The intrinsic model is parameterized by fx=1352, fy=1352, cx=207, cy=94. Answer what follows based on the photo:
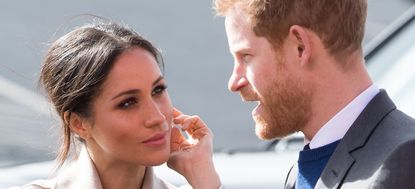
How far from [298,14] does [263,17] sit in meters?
0.09

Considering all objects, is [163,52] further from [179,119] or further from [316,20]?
[316,20]

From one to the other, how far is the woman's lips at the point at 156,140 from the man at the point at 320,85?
1.57 ft

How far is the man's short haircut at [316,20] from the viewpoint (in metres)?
3.17

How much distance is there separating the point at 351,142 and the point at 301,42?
0.26 metres

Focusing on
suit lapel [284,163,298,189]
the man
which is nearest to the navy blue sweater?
the man

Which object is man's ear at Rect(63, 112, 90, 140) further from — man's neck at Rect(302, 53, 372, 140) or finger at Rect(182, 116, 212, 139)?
man's neck at Rect(302, 53, 372, 140)

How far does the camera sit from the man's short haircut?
10.4 feet

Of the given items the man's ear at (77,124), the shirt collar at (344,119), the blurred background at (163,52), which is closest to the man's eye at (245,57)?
the shirt collar at (344,119)

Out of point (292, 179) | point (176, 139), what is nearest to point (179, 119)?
point (176, 139)

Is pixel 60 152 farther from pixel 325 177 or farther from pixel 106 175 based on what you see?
pixel 325 177

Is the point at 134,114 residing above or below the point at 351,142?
below

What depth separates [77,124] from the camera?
150 inches

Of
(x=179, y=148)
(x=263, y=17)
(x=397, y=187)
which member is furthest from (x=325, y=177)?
(x=179, y=148)

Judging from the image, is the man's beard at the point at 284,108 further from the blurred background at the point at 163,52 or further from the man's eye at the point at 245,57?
the blurred background at the point at 163,52
